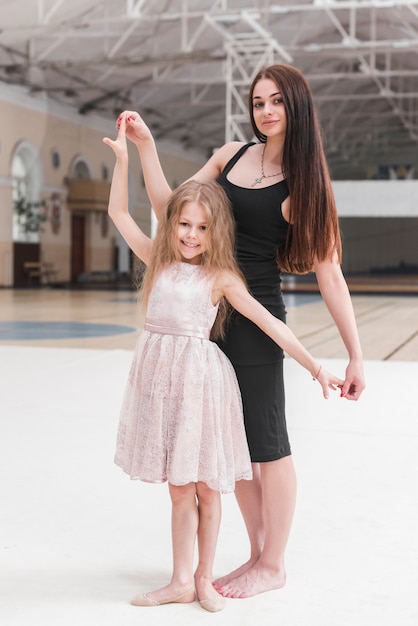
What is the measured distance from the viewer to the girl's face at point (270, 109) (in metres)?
2.19

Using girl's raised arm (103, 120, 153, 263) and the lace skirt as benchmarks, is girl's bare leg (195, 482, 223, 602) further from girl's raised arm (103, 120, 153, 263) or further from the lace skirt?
girl's raised arm (103, 120, 153, 263)

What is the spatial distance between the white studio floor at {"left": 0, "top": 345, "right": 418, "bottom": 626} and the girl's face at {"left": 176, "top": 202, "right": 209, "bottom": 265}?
2.83 ft

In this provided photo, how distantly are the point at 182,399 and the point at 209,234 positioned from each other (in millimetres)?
399

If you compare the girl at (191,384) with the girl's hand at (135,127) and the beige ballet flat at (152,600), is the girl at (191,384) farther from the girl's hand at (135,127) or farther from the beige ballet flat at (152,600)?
the girl's hand at (135,127)

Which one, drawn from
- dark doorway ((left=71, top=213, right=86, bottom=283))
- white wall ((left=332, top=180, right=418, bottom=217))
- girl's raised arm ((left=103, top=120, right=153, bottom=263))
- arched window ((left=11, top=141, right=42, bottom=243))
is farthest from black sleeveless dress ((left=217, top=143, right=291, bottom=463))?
dark doorway ((left=71, top=213, right=86, bottom=283))

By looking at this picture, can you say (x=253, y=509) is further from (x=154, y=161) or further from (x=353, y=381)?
(x=154, y=161)

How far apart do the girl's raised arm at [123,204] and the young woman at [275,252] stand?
0.09 m

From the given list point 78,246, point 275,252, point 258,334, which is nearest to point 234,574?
point 258,334

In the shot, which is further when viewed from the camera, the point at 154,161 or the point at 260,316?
the point at 154,161

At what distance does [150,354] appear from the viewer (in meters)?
2.10

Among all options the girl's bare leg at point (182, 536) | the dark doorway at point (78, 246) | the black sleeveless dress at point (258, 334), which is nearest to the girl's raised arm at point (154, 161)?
the black sleeveless dress at point (258, 334)

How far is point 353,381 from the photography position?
2211mm

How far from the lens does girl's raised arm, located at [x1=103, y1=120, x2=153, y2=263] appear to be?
2258mm

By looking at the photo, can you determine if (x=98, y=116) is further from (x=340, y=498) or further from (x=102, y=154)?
(x=340, y=498)
